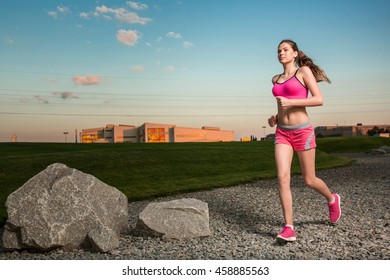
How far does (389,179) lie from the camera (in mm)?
12742

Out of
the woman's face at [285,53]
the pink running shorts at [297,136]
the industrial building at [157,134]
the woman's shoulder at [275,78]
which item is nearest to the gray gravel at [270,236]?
the pink running shorts at [297,136]

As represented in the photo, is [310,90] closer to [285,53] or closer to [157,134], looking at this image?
[285,53]

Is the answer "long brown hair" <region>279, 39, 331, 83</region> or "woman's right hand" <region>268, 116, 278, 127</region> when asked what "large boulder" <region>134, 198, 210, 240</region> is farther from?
"long brown hair" <region>279, 39, 331, 83</region>

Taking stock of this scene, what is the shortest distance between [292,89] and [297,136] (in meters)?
0.60

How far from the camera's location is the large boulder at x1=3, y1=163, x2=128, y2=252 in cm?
570

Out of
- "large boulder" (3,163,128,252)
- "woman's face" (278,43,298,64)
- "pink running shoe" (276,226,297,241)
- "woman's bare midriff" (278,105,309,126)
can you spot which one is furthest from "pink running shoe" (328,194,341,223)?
"large boulder" (3,163,128,252)

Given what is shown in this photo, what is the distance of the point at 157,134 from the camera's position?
2574 inches

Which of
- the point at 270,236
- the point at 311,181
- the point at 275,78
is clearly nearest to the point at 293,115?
the point at 275,78

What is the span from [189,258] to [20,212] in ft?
7.69

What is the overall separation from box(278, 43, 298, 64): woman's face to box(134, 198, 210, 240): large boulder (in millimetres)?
2433

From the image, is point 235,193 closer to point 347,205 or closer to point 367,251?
point 347,205

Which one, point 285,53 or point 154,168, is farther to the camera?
point 154,168

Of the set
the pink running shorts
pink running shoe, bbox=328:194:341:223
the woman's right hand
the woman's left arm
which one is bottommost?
pink running shoe, bbox=328:194:341:223

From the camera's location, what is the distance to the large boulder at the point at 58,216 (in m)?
5.70
